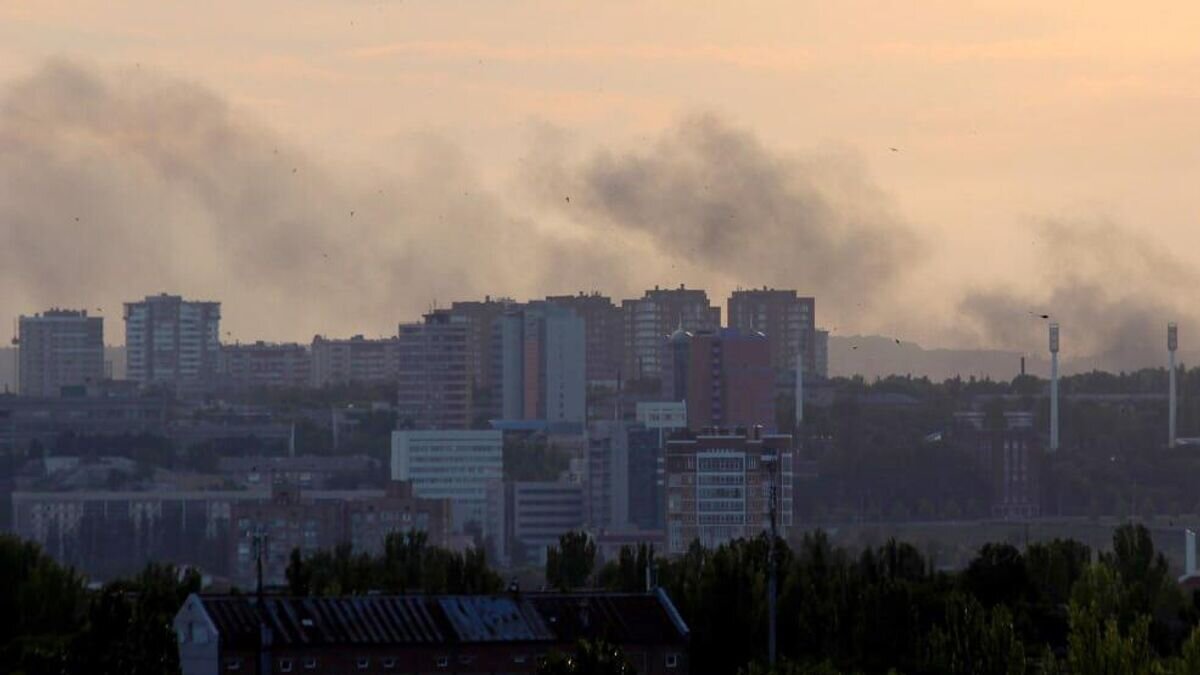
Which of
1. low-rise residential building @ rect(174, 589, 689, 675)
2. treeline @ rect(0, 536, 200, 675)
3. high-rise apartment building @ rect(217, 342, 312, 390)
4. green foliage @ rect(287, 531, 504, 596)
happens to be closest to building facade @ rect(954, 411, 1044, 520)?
high-rise apartment building @ rect(217, 342, 312, 390)

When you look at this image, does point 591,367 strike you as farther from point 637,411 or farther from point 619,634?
point 619,634

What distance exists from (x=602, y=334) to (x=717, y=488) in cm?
4817

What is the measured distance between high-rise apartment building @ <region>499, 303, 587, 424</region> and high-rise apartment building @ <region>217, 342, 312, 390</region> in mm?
21161

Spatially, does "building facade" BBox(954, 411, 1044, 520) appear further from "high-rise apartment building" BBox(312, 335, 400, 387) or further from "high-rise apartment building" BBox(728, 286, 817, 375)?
"high-rise apartment building" BBox(312, 335, 400, 387)

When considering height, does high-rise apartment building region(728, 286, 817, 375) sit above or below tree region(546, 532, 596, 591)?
above

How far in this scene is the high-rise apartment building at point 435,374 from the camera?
167250mm

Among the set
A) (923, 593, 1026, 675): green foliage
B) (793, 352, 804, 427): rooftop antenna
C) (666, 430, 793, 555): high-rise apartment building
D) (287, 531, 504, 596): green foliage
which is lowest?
(923, 593, 1026, 675): green foliage

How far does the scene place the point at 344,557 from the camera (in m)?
65.5

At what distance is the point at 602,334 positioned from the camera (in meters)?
181

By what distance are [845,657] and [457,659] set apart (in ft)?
16.0

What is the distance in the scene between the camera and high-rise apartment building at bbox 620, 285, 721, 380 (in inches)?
6983

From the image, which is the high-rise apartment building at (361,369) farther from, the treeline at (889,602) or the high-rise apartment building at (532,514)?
the treeline at (889,602)

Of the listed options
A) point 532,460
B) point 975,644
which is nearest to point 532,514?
point 532,460

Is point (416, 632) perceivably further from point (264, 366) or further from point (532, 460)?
→ point (264, 366)
